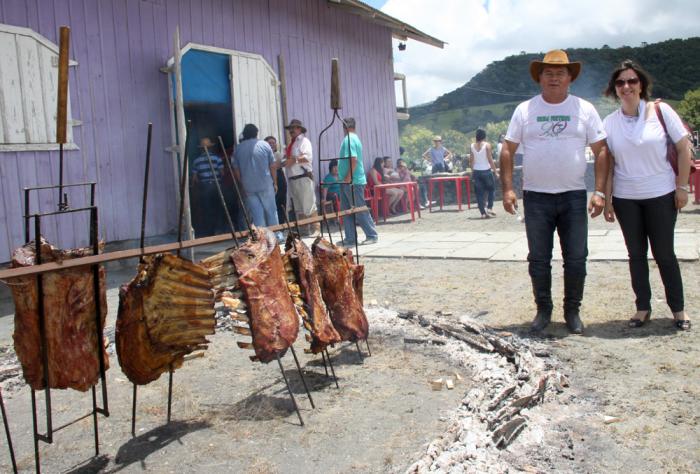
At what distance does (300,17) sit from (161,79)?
397 cm

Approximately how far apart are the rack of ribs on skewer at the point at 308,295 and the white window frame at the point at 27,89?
16.5 feet

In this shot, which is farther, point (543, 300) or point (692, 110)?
point (692, 110)

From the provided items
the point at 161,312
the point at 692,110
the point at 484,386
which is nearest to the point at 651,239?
the point at 484,386

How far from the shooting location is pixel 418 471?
2516 mm

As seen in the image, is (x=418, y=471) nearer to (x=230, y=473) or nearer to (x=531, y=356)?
(x=230, y=473)

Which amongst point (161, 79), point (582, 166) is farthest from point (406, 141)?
point (582, 166)

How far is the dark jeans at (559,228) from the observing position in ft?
15.7

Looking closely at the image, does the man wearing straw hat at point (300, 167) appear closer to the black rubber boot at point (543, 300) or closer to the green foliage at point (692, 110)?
the black rubber boot at point (543, 300)

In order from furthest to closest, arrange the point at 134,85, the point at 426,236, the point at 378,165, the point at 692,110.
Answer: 1. the point at 692,110
2. the point at 378,165
3. the point at 426,236
4. the point at 134,85

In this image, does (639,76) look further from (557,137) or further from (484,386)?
(484,386)

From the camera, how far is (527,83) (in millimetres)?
47375

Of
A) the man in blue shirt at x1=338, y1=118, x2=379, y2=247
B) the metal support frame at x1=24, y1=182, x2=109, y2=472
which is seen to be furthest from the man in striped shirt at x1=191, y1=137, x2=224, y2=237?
the metal support frame at x1=24, y1=182, x2=109, y2=472

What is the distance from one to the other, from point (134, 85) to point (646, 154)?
6.76m

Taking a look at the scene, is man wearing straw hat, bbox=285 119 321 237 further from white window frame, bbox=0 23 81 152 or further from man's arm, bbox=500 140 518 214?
Result: man's arm, bbox=500 140 518 214
